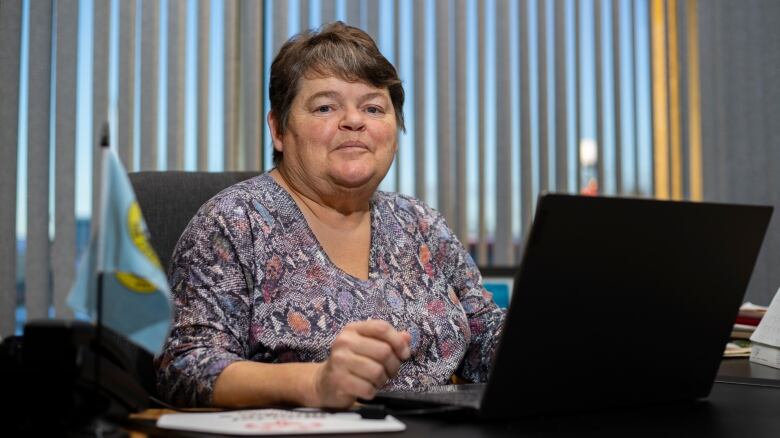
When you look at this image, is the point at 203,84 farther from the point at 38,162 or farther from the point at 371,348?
the point at 371,348

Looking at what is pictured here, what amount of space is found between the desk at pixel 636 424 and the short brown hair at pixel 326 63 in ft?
2.52

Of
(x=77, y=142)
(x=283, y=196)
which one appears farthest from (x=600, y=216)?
(x=77, y=142)

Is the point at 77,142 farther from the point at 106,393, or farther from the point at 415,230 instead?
the point at 106,393

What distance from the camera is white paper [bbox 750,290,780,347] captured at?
1423 millimetres

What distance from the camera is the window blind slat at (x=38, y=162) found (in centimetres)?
279

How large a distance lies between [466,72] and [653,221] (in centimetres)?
252

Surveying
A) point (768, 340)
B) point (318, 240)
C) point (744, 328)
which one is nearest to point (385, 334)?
point (318, 240)

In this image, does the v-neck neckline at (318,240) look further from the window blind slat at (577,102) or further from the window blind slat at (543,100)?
the window blind slat at (577,102)

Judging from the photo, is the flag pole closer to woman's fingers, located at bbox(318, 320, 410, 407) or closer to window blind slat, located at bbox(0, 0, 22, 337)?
woman's fingers, located at bbox(318, 320, 410, 407)

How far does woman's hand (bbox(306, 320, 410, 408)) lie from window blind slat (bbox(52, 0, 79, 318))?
7.11 feet

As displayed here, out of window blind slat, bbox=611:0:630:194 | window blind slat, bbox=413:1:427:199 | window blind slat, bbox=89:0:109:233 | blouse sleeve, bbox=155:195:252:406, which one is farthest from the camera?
window blind slat, bbox=611:0:630:194

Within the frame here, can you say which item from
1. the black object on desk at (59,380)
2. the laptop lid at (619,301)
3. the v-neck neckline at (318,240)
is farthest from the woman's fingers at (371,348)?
the v-neck neckline at (318,240)

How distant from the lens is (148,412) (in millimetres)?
956

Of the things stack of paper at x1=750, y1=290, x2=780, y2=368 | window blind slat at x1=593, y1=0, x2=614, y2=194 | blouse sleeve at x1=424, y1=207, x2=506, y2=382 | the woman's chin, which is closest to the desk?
stack of paper at x1=750, y1=290, x2=780, y2=368
